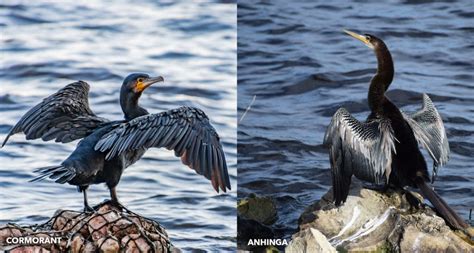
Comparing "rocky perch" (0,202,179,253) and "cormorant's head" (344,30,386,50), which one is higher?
"cormorant's head" (344,30,386,50)

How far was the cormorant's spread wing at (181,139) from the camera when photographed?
7.21m

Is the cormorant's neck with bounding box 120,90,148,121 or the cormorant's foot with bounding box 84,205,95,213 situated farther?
the cormorant's neck with bounding box 120,90,148,121

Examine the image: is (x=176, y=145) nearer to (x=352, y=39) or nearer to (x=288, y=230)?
(x=288, y=230)

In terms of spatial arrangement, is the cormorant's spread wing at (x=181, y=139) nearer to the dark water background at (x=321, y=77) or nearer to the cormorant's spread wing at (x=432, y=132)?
the dark water background at (x=321, y=77)

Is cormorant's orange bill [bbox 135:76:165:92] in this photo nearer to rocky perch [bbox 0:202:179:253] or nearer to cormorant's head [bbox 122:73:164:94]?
cormorant's head [bbox 122:73:164:94]

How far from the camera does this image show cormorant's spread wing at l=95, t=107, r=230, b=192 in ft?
23.7

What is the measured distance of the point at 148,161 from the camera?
8.67m

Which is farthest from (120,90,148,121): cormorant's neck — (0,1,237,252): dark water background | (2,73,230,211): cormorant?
(0,1,237,252): dark water background

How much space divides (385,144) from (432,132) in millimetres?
445

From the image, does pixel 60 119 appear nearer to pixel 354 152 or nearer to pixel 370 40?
pixel 354 152

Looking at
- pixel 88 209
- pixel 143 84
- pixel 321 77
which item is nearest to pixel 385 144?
pixel 321 77

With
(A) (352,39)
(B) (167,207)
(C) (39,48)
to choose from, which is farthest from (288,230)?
(C) (39,48)

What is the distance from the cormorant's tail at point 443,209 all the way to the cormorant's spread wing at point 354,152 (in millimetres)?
251

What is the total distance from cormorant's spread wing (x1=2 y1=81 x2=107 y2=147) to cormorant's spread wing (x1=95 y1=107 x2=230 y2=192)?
1.27 feet
